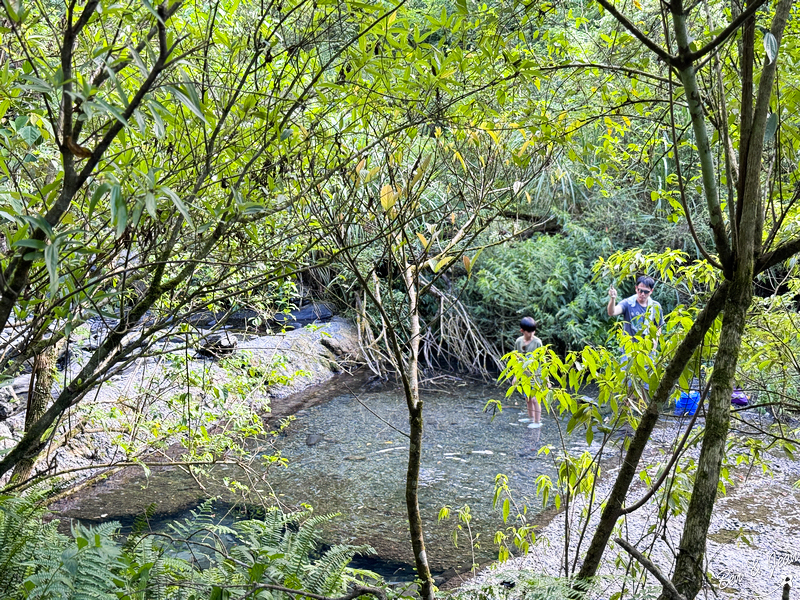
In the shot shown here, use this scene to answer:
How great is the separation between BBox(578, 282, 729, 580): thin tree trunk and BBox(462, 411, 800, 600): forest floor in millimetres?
842

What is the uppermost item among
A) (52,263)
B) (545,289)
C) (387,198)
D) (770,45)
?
(770,45)

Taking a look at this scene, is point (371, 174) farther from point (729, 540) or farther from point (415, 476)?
point (729, 540)

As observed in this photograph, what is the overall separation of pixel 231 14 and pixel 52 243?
6.16ft

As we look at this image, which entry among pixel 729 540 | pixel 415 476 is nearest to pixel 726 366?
pixel 415 476

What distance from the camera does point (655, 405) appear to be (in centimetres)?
178

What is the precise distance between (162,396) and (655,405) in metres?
3.41

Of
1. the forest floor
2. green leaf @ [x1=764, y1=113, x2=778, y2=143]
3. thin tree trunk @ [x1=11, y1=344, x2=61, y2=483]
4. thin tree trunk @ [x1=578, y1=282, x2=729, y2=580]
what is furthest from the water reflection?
green leaf @ [x1=764, y1=113, x2=778, y2=143]

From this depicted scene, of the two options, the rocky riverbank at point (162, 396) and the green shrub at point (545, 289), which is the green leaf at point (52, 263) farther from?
the green shrub at point (545, 289)

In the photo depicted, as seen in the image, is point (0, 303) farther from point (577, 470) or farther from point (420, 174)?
point (577, 470)

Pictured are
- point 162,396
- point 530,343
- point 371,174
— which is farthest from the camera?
point 530,343

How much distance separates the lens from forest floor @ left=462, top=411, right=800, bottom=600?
3.30m

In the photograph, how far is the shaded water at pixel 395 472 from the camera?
4.35m

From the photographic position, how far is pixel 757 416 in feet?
20.5

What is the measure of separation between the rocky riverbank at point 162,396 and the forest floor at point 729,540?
5.22 feet
